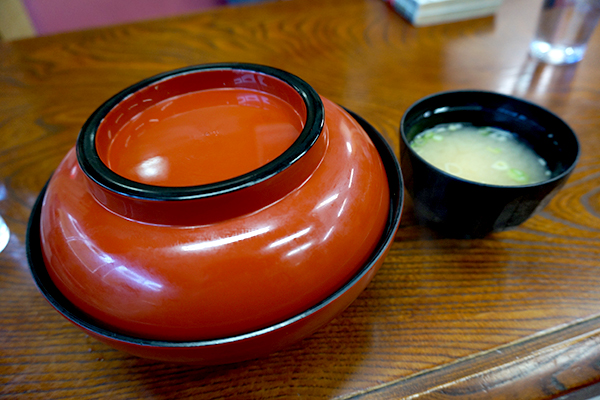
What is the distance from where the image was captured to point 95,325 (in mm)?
412

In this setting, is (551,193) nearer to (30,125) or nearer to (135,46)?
(30,125)

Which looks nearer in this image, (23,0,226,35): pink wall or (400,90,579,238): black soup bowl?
(400,90,579,238): black soup bowl

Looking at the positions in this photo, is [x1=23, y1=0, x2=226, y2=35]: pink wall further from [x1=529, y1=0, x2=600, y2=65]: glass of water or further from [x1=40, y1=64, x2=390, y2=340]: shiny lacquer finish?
[x1=40, y1=64, x2=390, y2=340]: shiny lacquer finish

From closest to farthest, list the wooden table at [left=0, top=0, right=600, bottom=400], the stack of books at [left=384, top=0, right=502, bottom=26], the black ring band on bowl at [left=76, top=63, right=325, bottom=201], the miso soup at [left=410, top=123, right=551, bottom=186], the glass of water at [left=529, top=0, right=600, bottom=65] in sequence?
1. the black ring band on bowl at [left=76, top=63, right=325, bottom=201]
2. the wooden table at [left=0, top=0, right=600, bottom=400]
3. the miso soup at [left=410, top=123, right=551, bottom=186]
4. the glass of water at [left=529, top=0, right=600, bottom=65]
5. the stack of books at [left=384, top=0, right=502, bottom=26]

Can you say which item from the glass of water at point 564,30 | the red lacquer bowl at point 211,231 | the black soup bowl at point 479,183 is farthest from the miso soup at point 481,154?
the glass of water at point 564,30

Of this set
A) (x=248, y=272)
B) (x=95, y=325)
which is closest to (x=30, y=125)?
(x=95, y=325)

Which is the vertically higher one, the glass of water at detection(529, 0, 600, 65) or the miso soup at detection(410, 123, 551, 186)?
the glass of water at detection(529, 0, 600, 65)

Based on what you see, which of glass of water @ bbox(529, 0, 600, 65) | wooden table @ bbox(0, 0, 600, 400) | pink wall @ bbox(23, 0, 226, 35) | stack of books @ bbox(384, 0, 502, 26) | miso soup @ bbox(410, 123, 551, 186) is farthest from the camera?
pink wall @ bbox(23, 0, 226, 35)

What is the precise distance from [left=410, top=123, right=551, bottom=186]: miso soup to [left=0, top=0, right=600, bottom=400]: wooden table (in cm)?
10

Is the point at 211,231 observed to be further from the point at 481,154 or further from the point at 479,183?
the point at 481,154

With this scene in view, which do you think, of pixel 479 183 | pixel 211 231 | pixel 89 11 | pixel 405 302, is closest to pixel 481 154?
pixel 479 183

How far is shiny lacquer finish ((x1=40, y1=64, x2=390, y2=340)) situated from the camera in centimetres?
37

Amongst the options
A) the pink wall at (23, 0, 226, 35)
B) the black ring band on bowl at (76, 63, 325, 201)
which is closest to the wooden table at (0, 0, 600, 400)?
the black ring band on bowl at (76, 63, 325, 201)

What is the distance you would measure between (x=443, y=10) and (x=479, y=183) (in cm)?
100
